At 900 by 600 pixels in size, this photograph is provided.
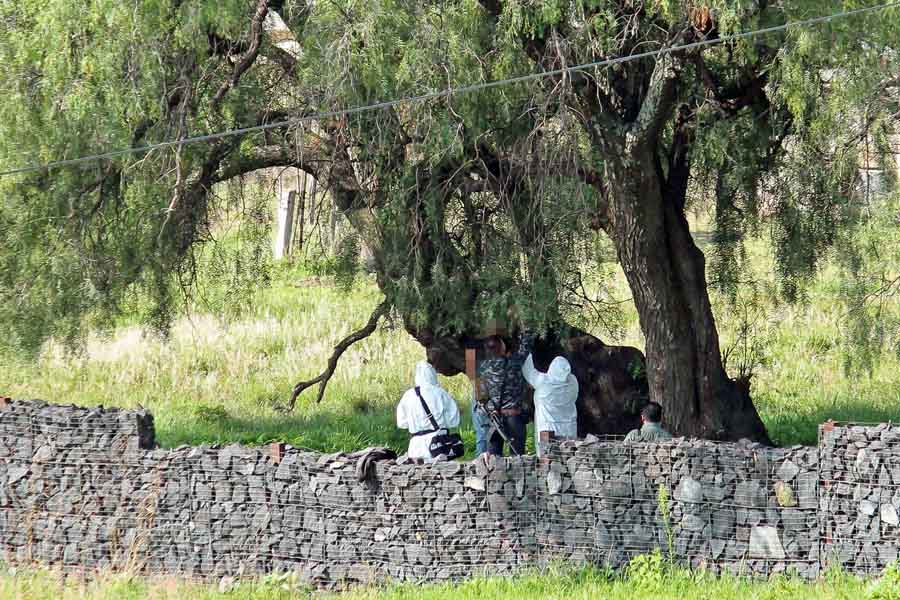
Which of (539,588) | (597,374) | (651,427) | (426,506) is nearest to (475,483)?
(426,506)

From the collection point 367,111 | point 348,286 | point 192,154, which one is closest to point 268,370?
point 348,286

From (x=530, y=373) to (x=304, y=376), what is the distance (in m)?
10.0

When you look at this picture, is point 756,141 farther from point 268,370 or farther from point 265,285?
point 268,370

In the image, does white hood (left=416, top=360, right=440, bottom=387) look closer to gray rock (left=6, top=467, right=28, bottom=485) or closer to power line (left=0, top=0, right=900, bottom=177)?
power line (left=0, top=0, right=900, bottom=177)

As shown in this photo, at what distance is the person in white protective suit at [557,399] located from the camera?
12.2 metres

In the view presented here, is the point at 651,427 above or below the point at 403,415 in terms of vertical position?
below

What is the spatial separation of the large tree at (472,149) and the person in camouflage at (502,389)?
685 mm

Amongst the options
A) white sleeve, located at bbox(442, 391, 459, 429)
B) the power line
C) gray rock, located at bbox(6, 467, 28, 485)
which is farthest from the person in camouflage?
gray rock, located at bbox(6, 467, 28, 485)

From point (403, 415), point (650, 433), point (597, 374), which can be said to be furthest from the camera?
point (597, 374)

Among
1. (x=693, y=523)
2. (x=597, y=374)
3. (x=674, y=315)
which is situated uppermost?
(x=674, y=315)

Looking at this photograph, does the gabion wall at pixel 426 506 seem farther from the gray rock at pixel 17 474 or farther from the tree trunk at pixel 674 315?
the tree trunk at pixel 674 315

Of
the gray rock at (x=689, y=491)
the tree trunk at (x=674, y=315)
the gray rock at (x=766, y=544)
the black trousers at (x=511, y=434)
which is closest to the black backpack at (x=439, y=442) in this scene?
the black trousers at (x=511, y=434)

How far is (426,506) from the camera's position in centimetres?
1021

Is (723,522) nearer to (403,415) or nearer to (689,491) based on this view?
(689,491)
